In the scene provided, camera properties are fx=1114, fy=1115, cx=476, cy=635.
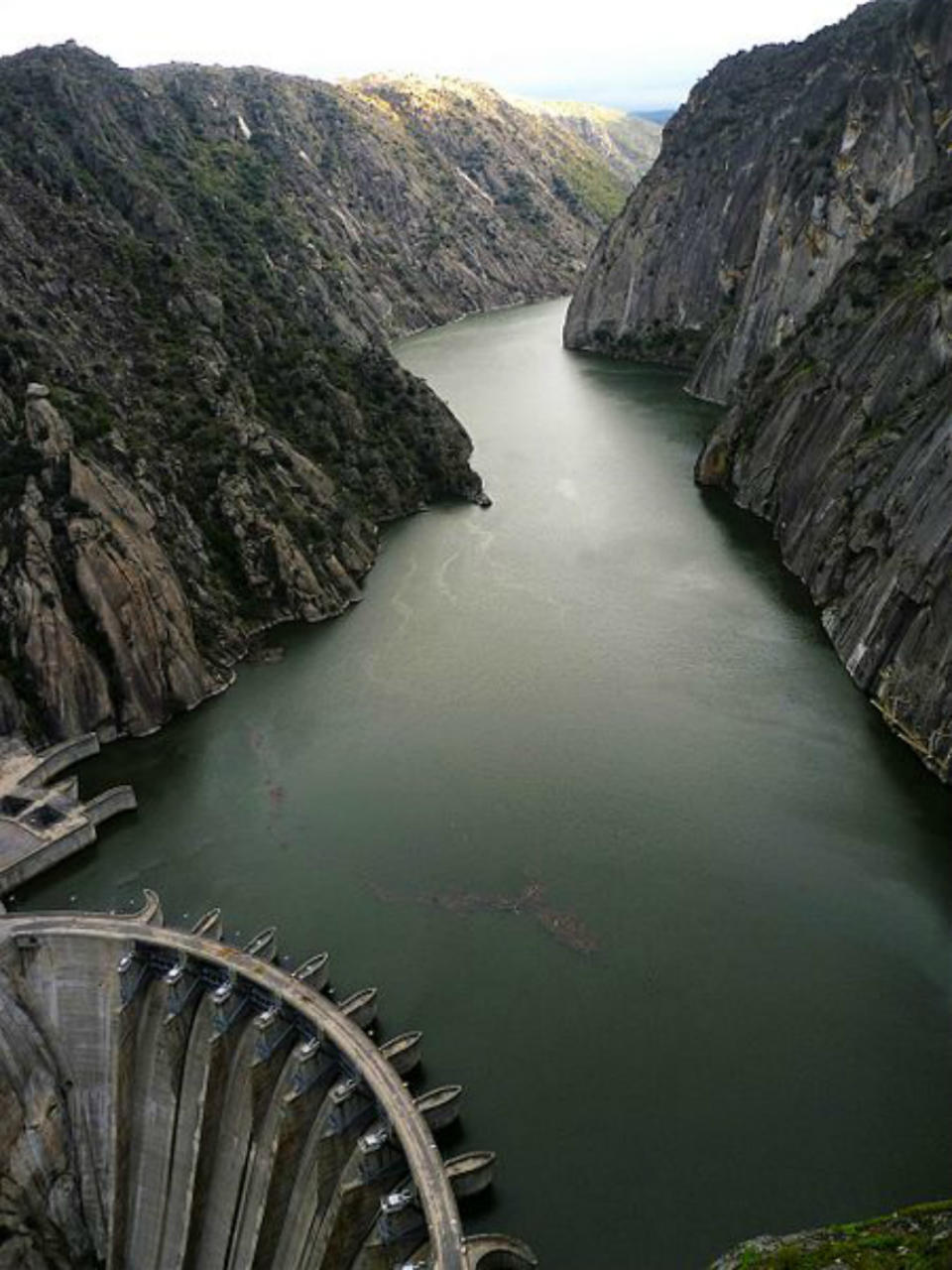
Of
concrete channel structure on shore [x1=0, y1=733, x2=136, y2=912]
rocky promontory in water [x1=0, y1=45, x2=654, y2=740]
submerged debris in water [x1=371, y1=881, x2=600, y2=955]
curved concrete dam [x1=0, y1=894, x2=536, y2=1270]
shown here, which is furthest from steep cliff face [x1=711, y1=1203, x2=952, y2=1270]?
rocky promontory in water [x1=0, y1=45, x2=654, y2=740]

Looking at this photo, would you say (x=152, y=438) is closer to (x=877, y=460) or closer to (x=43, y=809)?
(x=43, y=809)

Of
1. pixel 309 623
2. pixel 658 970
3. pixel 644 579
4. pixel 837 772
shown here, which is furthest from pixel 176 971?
pixel 644 579

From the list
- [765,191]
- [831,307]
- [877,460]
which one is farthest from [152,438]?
[765,191]

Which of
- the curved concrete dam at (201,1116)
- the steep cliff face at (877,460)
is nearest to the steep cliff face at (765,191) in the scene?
the steep cliff face at (877,460)

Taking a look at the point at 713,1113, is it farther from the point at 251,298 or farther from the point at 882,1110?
the point at 251,298

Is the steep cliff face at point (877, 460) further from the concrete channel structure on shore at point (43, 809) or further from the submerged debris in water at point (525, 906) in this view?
the concrete channel structure on shore at point (43, 809)
